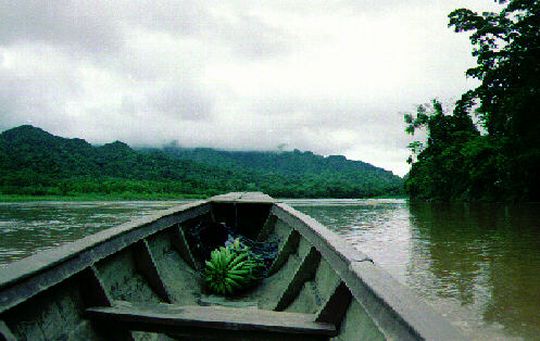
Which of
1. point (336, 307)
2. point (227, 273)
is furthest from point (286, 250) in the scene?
point (336, 307)

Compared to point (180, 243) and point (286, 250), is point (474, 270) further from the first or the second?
point (180, 243)

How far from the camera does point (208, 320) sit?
7.06 ft

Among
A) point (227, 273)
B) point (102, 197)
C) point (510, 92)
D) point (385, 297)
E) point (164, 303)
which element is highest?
point (510, 92)

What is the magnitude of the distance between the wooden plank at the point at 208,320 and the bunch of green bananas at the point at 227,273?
2.11 meters

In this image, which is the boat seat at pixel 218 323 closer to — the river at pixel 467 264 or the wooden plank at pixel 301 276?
the wooden plank at pixel 301 276

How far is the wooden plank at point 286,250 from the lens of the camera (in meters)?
4.39

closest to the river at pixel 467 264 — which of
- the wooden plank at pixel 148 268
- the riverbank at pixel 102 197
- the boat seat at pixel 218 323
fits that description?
the boat seat at pixel 218 323

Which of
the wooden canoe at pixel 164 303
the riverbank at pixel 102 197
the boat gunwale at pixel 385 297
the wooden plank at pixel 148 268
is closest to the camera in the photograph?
the boat gunwale at pixel 385 297

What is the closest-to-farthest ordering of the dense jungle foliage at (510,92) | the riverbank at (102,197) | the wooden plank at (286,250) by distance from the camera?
the wooden plank at (286,250)
the dense jungle foliage at (510,92)
the riverbank at (102,197)

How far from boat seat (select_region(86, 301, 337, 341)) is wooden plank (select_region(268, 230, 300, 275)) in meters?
2.07

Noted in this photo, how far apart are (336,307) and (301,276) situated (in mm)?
1200

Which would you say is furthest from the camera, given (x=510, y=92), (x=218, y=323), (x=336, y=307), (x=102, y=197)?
(x=102, y=197)

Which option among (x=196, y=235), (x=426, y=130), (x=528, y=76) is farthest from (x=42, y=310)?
(x=426, y=130)

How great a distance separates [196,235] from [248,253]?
774 millimetres
